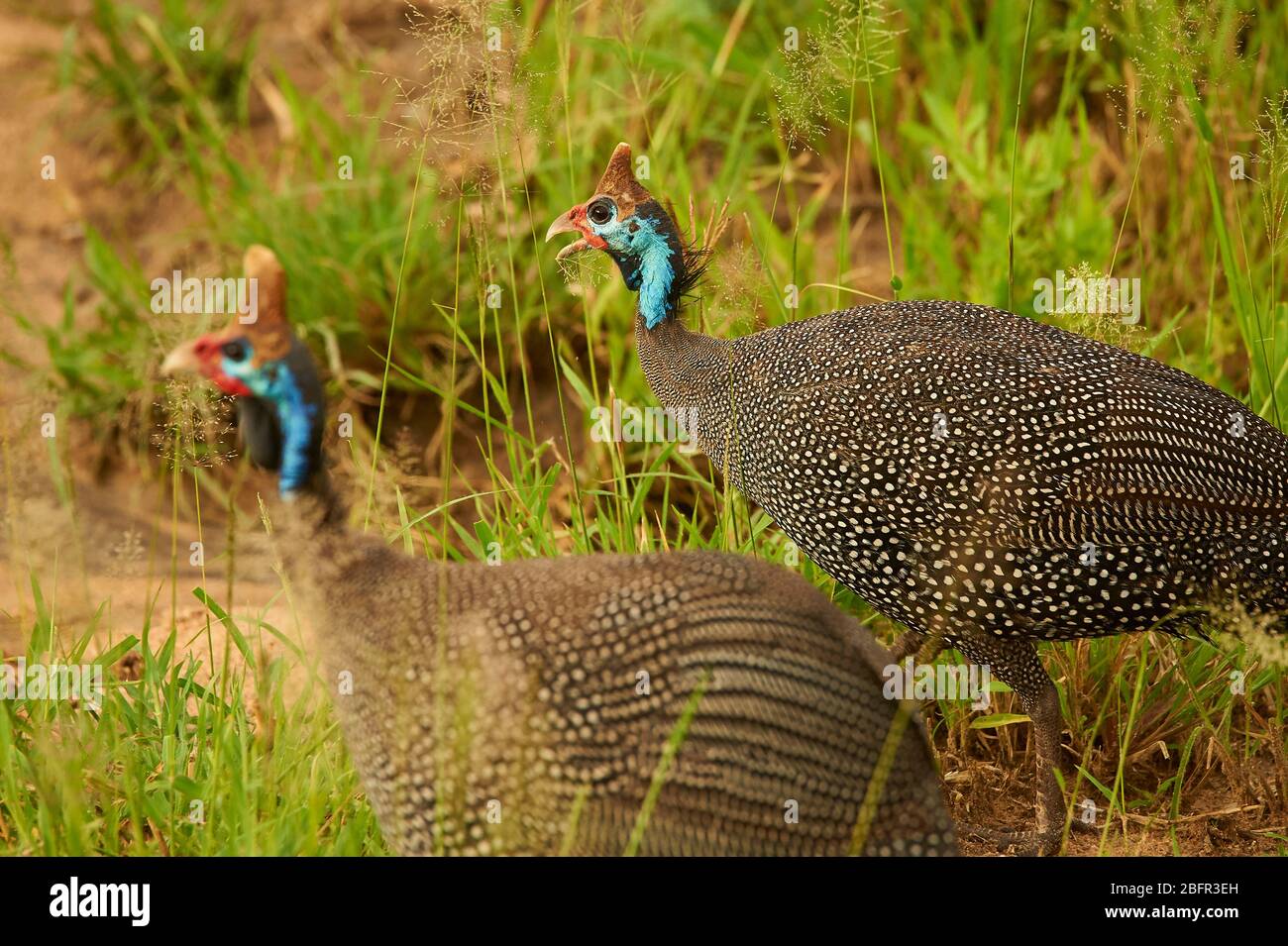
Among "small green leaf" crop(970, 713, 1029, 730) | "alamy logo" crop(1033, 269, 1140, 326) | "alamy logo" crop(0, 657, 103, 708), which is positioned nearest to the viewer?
"alamy logo" crop(0, 657, 103, 708)

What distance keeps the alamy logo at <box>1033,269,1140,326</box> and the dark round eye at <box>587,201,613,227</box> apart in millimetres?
1118

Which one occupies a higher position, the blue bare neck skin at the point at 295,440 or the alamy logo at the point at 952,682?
the blue bare neck skin at the point at 295,440

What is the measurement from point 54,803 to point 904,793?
151 centimetres

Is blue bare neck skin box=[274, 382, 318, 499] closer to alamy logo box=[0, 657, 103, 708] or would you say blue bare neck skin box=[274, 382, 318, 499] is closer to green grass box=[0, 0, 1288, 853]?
green grass box=[0, 0, 1288, 853]

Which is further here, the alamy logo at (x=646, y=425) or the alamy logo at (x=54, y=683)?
the alamy logo at (x=646, y=425)

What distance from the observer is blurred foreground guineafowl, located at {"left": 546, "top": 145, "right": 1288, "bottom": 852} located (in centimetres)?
309

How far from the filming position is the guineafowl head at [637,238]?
147 inches

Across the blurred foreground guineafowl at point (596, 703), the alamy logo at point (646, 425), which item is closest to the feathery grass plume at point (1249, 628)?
the blurred foreground guineafowl at point (596, 703)

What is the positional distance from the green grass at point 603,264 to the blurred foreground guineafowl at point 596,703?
594 mm

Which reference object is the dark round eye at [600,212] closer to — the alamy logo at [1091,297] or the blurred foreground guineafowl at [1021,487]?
the blurred foreground guineafowl at [1021,487]

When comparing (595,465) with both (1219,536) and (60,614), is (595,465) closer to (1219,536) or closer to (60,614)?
(60,614)

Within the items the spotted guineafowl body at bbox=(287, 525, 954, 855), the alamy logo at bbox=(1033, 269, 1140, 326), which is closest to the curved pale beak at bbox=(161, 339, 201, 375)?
the spotted guineafowl body at bbox=(287, 525, 954, 855)

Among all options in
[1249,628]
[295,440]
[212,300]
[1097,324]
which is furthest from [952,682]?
[212,300]

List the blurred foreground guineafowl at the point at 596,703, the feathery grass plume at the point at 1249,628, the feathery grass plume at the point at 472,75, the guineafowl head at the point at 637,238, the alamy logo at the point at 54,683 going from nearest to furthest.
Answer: the blurred foreground guineafowl at the point at 596,703 < the feathery grass plume at the point at 1249,628 < the feathery grass plume at the point at 472,75 < the alamy logo at the point at 54,683 < the guineafowl head at the point at 637,238
